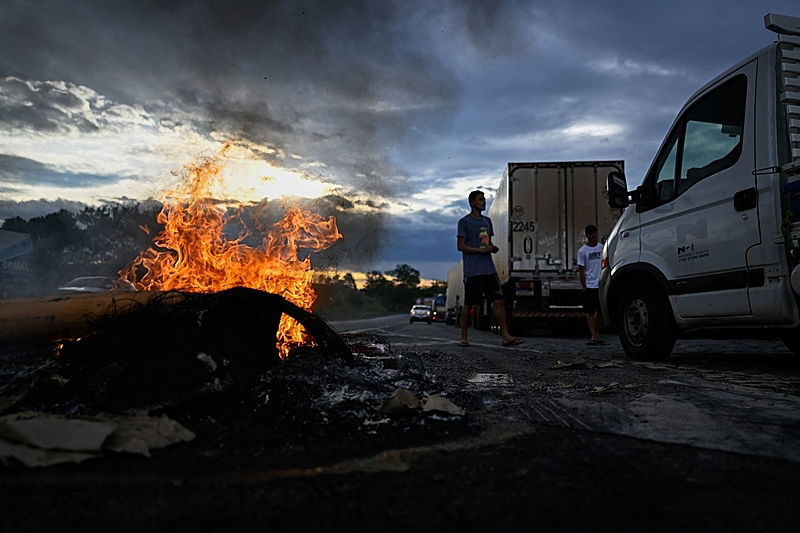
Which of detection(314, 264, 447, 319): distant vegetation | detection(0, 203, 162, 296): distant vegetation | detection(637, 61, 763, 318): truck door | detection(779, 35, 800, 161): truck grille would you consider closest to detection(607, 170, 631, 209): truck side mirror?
detection(637, 61, 763, 318): truck door

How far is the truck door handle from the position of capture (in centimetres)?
466

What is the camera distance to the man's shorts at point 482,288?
26.9 feet

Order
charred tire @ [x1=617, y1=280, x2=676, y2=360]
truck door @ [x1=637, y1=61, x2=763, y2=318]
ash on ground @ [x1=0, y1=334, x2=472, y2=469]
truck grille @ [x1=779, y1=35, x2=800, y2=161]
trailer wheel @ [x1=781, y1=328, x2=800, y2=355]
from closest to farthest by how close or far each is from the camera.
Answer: ash on ground @ [x1=0, y1=334, x2=472, y2=469] → truck grille @ [x1=779, y1=35, x2=800, y2=161] → truck door @ [x1=637, y1=61, x2=763, y2=318] → trailer wheel @ [x1=781, y1=328, x2=800, y2=355] → charred tire @ [x1=617, y1=280, x2=676, y2=360]

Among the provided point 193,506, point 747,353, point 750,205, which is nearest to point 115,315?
point 193,506

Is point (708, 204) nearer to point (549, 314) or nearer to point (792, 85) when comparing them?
point (792, 85)

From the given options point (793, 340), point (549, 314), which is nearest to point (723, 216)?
point (793, 340)

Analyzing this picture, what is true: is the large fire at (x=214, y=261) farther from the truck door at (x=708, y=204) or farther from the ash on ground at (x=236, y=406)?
the truck door at (x=708, y=204)

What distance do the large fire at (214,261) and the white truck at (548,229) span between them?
8353 millimetres

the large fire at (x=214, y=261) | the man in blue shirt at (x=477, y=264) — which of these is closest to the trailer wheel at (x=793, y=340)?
the man in blue shirt at (x=477, y=264)

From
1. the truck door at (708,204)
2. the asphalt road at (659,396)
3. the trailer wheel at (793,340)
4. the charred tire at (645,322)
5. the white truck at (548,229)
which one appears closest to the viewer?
the asphalt road at (659,396)

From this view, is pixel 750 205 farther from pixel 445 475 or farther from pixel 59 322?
pixel 59 322

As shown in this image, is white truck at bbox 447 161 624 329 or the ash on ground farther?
white truck at bbox 447 161 624 329

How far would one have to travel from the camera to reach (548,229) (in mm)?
13180

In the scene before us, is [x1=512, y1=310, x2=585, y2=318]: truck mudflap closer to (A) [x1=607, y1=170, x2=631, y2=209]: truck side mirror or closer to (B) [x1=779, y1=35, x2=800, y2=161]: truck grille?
(A) [x1=607, y1=170, x2=631, y2=209]: truck side mirror
